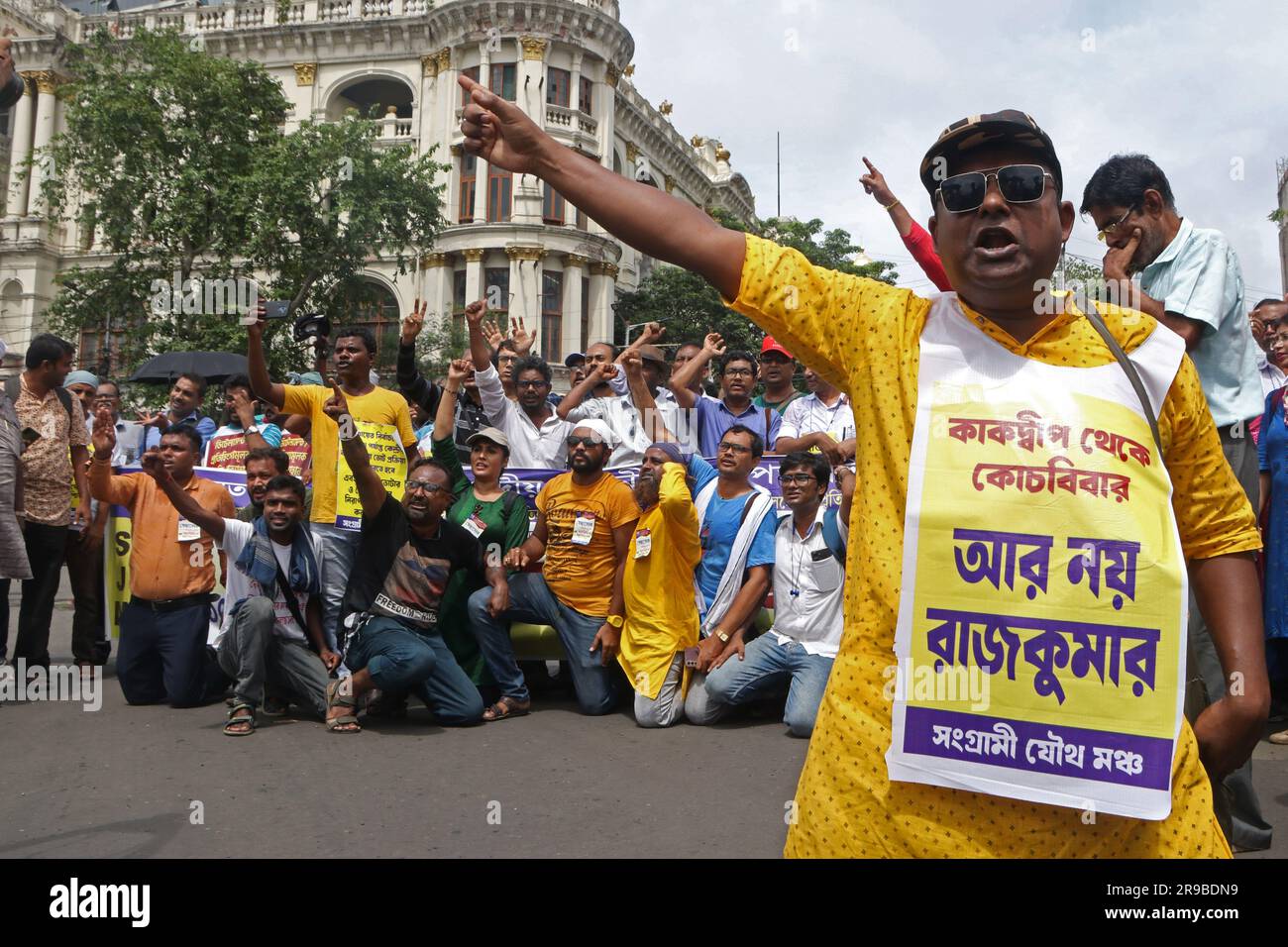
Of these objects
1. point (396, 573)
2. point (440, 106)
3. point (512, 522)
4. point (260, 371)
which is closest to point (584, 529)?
point (512, 522)

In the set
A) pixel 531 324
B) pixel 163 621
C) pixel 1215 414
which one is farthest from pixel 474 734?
pixel 531 324

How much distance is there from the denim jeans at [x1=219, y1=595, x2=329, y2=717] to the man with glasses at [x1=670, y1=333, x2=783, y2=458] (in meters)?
3.11

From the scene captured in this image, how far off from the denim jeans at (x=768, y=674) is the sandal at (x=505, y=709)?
1.15 meters

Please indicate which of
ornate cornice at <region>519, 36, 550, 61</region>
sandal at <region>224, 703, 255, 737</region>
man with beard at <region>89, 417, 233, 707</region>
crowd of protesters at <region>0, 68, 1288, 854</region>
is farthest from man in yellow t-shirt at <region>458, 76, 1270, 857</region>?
ornate cornice at <region>519, 36, 550, 61</region>

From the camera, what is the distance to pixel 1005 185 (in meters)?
1.77

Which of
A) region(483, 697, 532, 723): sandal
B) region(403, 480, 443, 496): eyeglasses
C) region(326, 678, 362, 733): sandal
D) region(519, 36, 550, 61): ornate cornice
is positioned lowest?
region(483, 697, 532, 723): sandal

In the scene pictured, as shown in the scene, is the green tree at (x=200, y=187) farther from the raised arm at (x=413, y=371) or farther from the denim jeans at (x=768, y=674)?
the denim jeans at (x=768, y=674)

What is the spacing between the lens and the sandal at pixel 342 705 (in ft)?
18.7

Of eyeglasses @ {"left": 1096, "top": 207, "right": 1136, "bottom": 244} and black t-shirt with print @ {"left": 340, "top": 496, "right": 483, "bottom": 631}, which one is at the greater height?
eyeglasses @ {"left": 1096, "top": 207, "right": 1136, "bottom": 244}

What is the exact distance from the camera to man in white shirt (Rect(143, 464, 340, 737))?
5.83m

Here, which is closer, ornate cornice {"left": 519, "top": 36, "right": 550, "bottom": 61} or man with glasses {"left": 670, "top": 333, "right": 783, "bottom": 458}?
man with glasses {"left": 670, "top": 333, "right": 783, "bottom": 458}

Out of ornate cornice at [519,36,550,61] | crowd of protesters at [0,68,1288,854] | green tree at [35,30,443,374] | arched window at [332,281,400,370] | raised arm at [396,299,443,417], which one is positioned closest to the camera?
crowd of protesters at [0,68,1288,854]

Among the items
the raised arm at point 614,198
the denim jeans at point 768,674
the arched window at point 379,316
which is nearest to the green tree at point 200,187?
the arched window at point 379,316

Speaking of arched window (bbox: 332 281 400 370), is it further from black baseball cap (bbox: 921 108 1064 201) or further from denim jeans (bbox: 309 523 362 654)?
black baseball cap (bbox: 921 108 1064 201)
